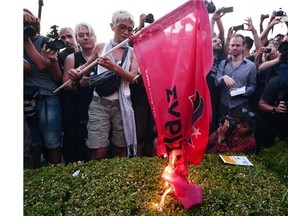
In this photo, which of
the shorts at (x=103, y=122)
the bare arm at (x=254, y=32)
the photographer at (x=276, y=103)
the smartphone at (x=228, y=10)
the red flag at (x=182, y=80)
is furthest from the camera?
the bare arm at (x=254, y=32)

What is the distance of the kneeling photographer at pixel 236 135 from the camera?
376cm

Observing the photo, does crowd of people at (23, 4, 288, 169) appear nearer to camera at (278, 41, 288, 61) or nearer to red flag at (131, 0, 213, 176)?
camera at (278, 41, 288, 61)

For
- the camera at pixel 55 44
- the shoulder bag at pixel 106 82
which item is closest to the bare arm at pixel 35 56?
the camera at pixel 55 44

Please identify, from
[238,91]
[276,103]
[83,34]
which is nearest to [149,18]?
[83,34]

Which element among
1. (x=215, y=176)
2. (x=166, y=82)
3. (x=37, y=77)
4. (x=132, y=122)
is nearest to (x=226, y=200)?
(x=215, y=176)

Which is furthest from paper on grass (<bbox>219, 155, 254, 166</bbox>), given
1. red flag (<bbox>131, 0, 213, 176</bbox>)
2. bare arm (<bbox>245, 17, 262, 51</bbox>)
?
bare arm (<bbox>245, 17, 262, 51</bbox>)

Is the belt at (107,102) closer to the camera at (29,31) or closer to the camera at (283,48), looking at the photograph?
the camera at (29,31)

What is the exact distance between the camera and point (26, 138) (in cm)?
368

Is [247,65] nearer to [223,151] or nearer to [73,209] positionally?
[223,151]

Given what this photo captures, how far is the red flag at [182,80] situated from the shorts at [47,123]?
60.8 inches

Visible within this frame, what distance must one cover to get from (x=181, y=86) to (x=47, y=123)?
6.06ft

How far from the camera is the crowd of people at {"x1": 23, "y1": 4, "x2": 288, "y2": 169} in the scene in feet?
11.9

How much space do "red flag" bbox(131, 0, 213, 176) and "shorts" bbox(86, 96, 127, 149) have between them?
3.76 feet

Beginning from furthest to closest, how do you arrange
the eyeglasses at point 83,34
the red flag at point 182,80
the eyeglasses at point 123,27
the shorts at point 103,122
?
1. the eyeglasses at point 83,34
2. the shorts at point 103,122
3. the eyeglasses at point 123,27
4. the red flag at point 182,80
